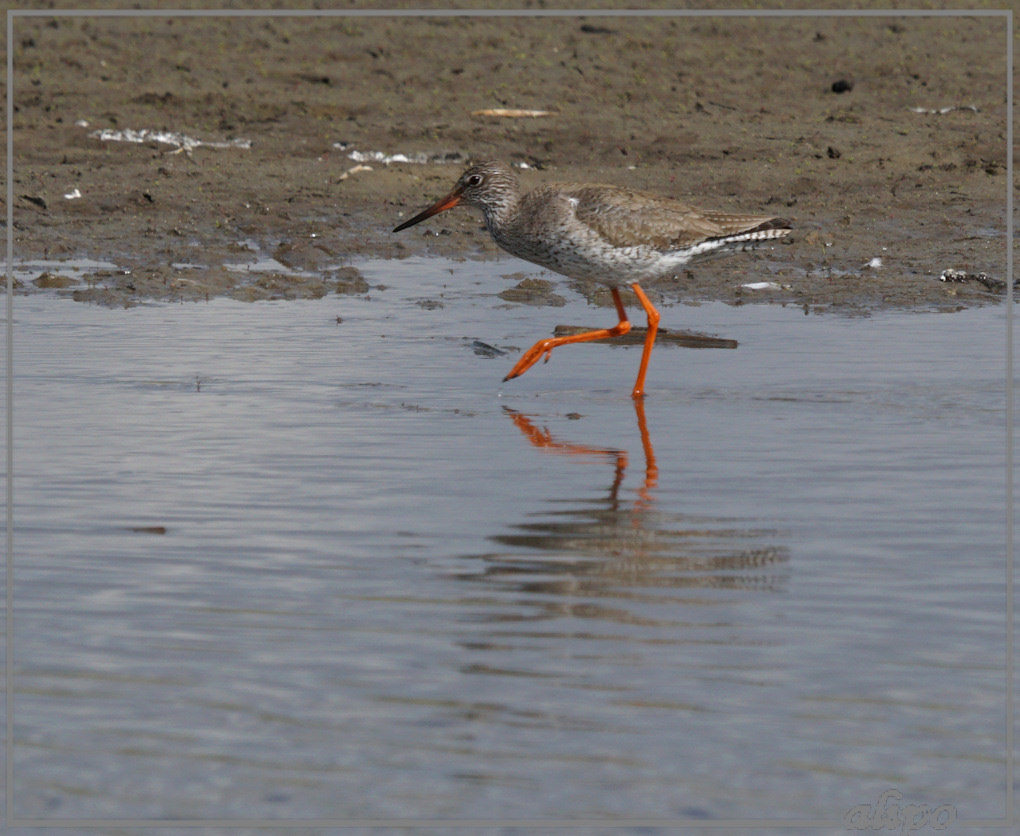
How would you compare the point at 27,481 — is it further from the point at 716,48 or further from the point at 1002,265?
the point at 716,48

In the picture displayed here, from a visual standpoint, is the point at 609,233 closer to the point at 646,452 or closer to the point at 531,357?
the point at 531,357

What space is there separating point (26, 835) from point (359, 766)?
32.1 inches

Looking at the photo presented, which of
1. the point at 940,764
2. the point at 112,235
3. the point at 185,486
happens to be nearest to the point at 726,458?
the point at 185,486

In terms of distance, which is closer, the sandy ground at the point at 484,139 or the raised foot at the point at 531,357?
the raised foot at the point at 531,357

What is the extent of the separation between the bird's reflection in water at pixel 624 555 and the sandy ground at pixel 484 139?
644cm

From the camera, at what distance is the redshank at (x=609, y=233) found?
1046 centimetres

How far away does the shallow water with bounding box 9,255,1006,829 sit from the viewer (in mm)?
4141

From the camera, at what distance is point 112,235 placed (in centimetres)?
1548

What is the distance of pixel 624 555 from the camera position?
242 inches

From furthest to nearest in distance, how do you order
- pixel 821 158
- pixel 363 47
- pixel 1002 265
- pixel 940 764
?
pixel 363 47 → pixel 821 158 → pixel 1002 265 → pixel 940 764

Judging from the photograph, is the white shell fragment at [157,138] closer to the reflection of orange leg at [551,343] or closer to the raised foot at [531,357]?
the reflection of orange leg at [551,343]

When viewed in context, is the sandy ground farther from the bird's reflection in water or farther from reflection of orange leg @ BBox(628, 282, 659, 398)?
the bird's reflection in water

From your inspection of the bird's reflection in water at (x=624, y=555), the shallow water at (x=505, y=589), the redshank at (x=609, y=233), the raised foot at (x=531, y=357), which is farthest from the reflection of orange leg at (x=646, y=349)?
the bird's reflection in water at (x=624, y=555)

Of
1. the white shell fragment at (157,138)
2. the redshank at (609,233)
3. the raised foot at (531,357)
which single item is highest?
the white shell fragment at (157,138)
